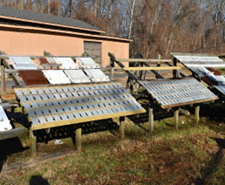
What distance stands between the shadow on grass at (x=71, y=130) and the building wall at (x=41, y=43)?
10163 millimetres

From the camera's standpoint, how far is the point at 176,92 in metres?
6.61

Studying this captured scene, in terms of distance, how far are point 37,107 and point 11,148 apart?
152 centimetres

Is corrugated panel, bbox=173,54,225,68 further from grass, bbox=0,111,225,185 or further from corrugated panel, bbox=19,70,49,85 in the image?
corrugated panel, bbox=19,70,49,85

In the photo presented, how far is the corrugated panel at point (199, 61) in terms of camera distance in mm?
8266

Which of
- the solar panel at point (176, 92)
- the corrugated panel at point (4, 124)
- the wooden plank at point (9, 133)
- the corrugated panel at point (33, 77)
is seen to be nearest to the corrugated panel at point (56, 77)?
the corrugated panel at point (33, 77)

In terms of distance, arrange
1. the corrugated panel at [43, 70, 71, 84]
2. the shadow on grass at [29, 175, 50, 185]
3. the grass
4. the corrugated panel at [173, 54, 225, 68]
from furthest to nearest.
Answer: the corrugated panel at [173, 54, 225, 68] → the corrugated panel at [43, 70, 71, 84] → the grass → the shadow on grass at [29, 175, 50, 185]

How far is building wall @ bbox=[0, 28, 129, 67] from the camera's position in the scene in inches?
577

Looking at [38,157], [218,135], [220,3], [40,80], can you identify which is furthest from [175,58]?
[220,3]

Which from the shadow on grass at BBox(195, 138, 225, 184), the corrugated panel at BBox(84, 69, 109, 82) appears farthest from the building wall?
the shadow on grass at BBox(195, 138, 225, 184)

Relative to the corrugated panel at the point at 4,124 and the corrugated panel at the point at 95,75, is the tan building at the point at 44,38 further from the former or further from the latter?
the corrugated panel at the point at 4,124

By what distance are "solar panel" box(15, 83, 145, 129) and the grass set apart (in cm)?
81

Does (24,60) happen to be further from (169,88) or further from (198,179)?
(198,179)

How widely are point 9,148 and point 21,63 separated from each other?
1.85m

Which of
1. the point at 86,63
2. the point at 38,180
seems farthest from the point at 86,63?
the point at 38,180
